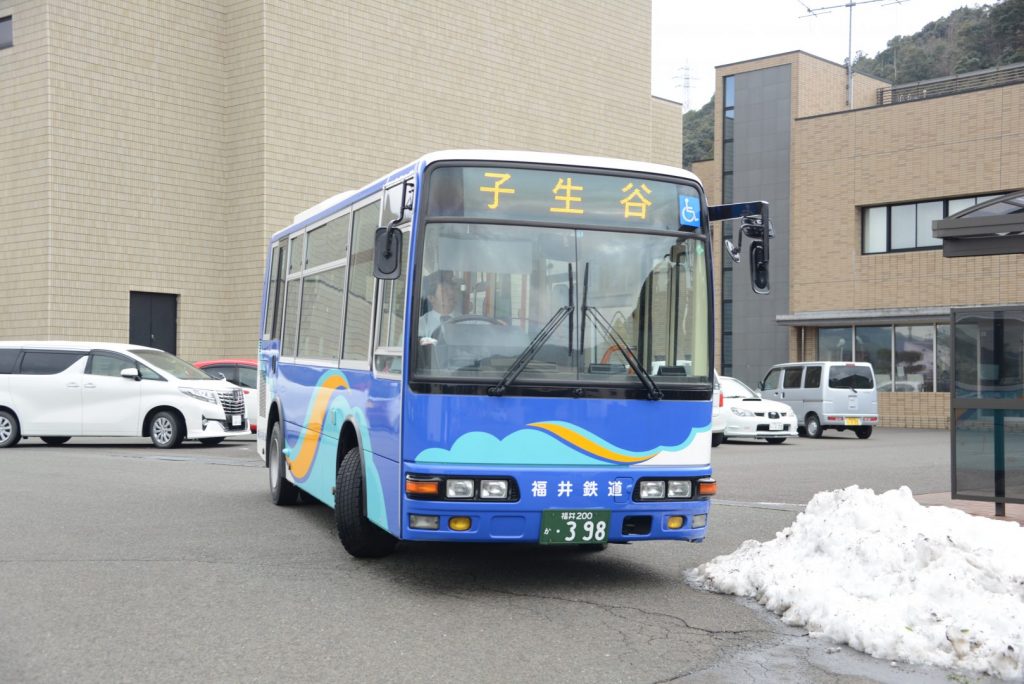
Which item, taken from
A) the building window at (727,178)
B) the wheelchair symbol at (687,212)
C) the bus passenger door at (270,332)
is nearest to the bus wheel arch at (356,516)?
the wheelchair symbol at (687,212)

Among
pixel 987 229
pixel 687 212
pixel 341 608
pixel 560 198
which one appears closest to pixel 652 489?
pixel 687 212

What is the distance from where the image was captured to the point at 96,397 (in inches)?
831

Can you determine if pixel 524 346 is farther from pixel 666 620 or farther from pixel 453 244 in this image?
pixel 666 620

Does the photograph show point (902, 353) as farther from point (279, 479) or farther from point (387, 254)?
point (387, 254)

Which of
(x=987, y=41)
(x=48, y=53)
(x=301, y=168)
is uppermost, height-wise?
(x=987, y=41)

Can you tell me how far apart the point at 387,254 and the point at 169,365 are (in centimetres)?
1529

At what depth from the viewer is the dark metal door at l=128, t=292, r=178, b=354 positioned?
107 ft

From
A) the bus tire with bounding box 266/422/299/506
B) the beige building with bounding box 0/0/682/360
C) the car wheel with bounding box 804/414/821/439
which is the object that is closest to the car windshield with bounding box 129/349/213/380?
the bus tire with bounding box 266/422/299/506

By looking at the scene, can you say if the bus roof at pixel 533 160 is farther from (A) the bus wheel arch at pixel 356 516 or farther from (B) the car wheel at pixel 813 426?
(B) the car wheel at pixel 813 426

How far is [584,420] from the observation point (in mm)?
7656

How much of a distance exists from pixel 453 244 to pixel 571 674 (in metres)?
2.98

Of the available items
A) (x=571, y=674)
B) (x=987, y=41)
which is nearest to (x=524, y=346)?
(x=571, y=674)

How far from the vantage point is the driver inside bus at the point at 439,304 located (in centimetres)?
755

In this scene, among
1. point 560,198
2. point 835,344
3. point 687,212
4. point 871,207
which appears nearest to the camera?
point 560,198
